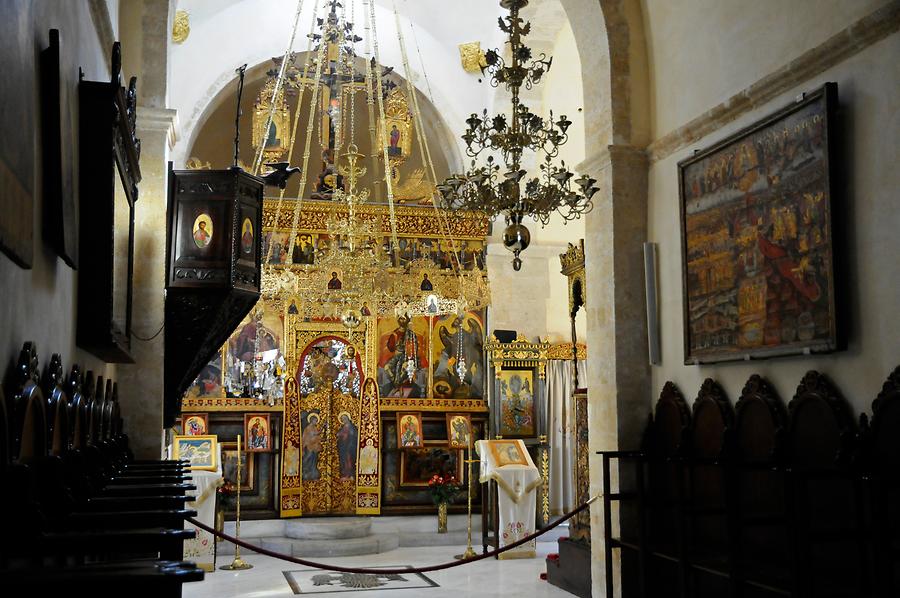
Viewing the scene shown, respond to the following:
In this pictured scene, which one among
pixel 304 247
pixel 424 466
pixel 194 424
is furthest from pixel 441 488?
pixel 304 247

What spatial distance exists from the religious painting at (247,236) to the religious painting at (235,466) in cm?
738

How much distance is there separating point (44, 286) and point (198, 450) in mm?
8370

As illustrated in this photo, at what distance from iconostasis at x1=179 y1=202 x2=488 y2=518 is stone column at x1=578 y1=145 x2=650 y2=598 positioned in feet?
20.3

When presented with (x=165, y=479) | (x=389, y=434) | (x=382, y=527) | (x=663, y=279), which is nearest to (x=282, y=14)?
(x=389, y=434)

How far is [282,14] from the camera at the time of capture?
15.0m

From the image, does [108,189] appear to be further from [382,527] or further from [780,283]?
[382,527]

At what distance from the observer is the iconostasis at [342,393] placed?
14203 millimetres

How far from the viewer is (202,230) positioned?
714 cm

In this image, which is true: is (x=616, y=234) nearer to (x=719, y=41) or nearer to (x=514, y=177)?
(x=514, y=177)

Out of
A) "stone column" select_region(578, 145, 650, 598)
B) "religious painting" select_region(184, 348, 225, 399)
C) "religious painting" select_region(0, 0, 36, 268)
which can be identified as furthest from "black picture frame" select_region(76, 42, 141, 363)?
"religious painting" select_region(184, 348, 225, 399)

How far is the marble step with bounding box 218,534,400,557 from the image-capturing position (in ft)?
41.5

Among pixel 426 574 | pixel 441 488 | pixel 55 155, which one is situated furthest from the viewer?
pixel 441 488

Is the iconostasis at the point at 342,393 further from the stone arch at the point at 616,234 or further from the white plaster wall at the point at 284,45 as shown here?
the stone arch at the point at 616,234

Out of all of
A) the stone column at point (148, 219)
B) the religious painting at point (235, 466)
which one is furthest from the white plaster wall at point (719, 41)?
the religious painting at point (235, 466)
